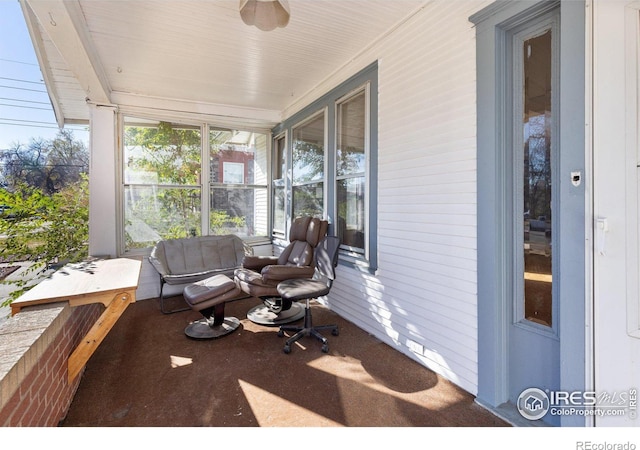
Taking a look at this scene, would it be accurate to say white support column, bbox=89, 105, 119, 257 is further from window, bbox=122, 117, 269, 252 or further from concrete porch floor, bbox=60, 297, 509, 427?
concrete porch floor, bbox=60, 297, 509, 427

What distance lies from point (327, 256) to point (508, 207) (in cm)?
167

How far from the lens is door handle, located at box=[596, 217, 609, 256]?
4.42 ft

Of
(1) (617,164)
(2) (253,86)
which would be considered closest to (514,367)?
(1) (617,164)

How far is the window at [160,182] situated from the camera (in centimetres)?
436

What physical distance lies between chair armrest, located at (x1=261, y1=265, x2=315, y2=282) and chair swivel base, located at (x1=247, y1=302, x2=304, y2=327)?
1.77 feet

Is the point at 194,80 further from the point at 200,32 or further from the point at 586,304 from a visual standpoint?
the point at 586,304

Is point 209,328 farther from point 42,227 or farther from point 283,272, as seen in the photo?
point 42,227

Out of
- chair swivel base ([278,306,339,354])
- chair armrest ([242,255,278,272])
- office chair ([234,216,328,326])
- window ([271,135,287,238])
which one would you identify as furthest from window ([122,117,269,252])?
chair swivel base ([278,306,339,354])

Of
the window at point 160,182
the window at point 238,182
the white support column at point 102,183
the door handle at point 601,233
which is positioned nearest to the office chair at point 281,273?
the window at point 238,182

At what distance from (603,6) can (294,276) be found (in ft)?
9.13

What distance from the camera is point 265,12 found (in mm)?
2051

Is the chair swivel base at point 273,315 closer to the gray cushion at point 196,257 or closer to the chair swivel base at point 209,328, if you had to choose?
the chair swivel base at point 209,328

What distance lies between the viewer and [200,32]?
2713mm

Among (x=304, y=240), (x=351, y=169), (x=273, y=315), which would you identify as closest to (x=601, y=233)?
(x=351, y=169)
